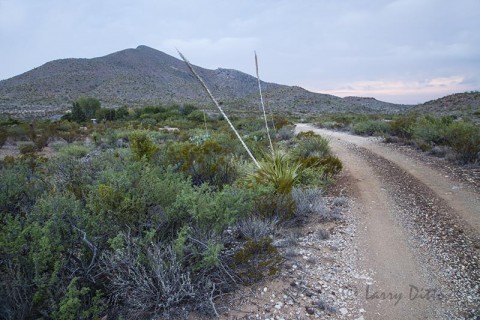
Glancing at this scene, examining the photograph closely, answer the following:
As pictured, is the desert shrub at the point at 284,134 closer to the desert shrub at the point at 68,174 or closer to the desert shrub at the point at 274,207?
the desert shrub at the point at 68,174

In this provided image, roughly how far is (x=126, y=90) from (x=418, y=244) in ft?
223

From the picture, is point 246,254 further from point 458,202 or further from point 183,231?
point 458,202

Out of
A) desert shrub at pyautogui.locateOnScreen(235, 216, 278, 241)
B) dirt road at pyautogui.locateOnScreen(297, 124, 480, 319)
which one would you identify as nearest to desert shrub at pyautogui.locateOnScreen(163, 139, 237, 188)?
desert shrub at pyautogui.locateOnScreen(235, 216, 278, 241)

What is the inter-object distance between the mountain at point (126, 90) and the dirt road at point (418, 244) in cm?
4502

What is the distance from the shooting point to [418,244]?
172 inches

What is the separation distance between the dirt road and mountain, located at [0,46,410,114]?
148 feet

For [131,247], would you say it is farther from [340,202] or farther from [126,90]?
[126,90]

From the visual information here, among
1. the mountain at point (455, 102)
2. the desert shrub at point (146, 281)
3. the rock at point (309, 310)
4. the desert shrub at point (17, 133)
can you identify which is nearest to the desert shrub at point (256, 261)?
the rock at point (309, 310)

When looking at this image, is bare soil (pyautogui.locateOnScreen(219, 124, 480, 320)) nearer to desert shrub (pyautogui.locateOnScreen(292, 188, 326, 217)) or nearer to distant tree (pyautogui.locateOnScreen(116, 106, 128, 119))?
desert shrub (pyautogui.locateOnScreen(292, 188, 326, 217))

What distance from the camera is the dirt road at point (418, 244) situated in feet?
10.5

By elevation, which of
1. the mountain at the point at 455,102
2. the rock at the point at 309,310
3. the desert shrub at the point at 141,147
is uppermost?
the mountain at the point at 455,102

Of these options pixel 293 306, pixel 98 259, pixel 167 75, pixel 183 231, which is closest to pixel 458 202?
pixel 293 306

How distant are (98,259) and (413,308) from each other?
3262 millimetres

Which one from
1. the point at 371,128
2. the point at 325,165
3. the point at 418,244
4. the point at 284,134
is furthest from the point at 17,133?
the point at 418,244
